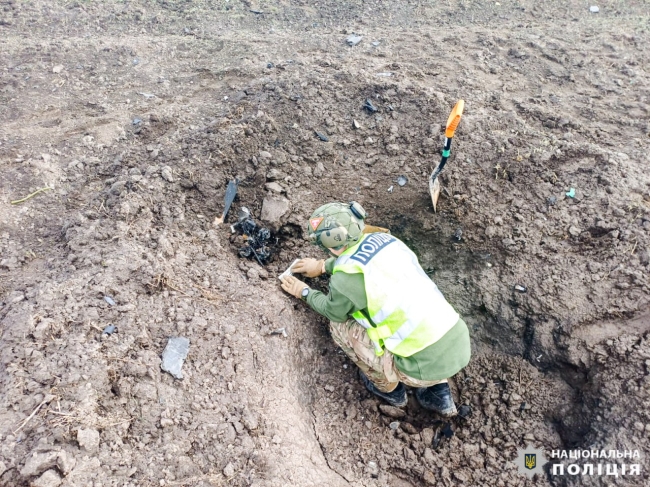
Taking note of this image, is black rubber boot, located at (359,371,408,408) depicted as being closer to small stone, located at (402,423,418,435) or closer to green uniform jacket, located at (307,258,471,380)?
small stone, located at (402,423,418,435)

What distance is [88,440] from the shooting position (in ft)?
6.75

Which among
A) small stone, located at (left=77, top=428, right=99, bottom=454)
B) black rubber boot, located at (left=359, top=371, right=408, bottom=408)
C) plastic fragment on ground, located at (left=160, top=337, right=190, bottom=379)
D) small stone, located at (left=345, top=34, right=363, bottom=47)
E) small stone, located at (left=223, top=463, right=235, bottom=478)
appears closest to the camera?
small stone, located at (left=77, top=428, right=99, bottom=454)

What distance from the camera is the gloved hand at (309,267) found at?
319 centimetres

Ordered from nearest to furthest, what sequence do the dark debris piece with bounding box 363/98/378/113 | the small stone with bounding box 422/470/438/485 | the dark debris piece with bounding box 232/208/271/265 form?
1. the small stone with bounding box 422/470/438/485
2. the dark debris piece with bounding box 232/208/271/265
3. the dark debris piece with bounding box 363/98/378/113

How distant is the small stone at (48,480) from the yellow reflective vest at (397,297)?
163cm

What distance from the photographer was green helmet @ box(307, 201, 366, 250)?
8.34 ft

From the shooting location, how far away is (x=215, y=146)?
3738 mm

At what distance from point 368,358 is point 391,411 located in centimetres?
51

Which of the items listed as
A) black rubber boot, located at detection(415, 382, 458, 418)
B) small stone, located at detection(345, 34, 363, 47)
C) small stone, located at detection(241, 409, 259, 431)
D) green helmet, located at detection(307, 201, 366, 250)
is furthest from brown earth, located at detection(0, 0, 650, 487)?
green helmet, located at detection(307, 201, 366, 250)

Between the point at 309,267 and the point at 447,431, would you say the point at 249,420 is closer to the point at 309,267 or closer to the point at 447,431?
the point at 309,267

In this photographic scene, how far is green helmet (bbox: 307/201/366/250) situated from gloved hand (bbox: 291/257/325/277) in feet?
1.89

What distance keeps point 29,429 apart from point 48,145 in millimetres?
2905

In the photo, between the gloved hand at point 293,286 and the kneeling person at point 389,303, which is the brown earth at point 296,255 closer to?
the gloved hand at point 293,286

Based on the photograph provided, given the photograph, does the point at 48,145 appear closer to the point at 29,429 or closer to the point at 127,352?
the point at 127,352
